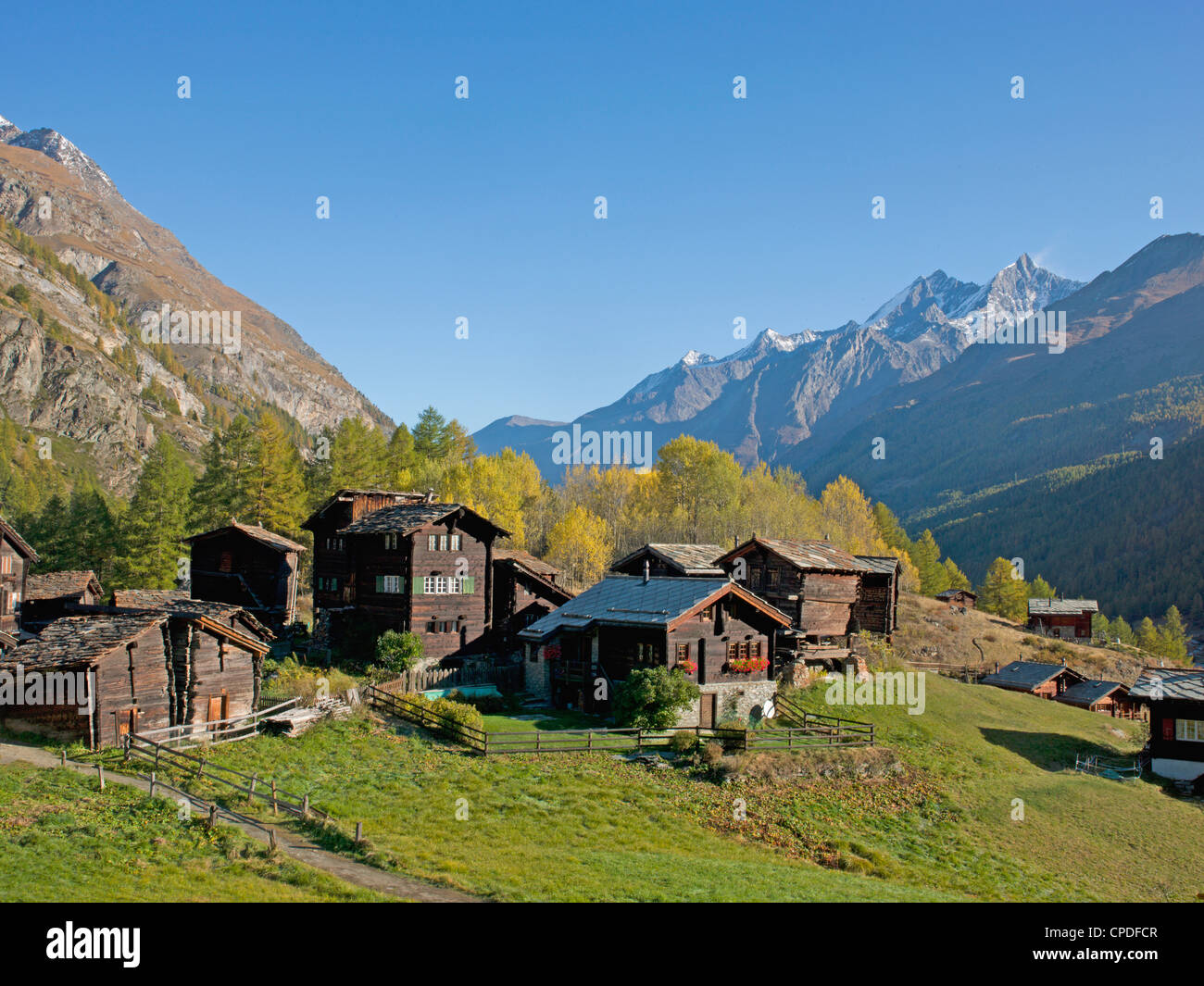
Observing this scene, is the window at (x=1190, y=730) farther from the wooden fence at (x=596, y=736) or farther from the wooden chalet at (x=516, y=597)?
the wooden chalet at (x=516, y=597)

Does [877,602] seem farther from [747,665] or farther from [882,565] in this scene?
[747,665]

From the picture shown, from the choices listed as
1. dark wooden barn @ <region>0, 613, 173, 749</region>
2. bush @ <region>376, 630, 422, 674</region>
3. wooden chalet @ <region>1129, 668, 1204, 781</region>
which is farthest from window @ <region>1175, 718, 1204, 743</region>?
dark wooden barn @ <region>0, 613, 173, 749</region>

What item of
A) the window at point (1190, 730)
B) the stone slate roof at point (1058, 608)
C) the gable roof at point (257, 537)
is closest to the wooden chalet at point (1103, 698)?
the window at point (1190, 730)

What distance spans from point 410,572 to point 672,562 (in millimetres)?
17251

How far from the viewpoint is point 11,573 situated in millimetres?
54625

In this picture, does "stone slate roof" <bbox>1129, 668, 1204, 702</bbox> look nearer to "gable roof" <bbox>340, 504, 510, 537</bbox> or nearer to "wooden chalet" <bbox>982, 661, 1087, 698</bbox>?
"wooden chalet" <bbox>982, 661, 1087, 698</bbox>

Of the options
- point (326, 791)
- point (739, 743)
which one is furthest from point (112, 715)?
point (739, 743)

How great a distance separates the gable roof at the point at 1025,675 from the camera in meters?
69.1

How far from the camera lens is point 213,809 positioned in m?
24.6

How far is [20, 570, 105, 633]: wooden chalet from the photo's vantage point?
6028cm

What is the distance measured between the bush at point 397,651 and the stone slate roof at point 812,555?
23.8 meters

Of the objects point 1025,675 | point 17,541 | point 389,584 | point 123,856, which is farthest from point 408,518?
point 1025,675
